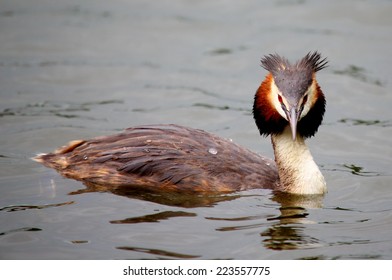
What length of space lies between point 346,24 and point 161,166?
7.38 meters

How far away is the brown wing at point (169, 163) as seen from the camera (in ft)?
30.8

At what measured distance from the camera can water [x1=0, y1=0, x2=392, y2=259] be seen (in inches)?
335

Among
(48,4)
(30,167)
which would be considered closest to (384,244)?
(30,167)

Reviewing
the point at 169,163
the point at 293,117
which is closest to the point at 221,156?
the point at 169,163

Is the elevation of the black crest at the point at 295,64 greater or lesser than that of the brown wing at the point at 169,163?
greater

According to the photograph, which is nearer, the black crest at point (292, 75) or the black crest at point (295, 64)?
the black crest at point (292, 75)

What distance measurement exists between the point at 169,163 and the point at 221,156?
22.0 inches

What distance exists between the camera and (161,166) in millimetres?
9406

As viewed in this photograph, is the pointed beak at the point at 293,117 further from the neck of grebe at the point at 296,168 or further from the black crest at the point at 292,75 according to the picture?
the neck of grebe at the point at 296,168

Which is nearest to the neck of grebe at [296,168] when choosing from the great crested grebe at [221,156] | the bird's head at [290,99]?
the great crested grebe at [221,156]

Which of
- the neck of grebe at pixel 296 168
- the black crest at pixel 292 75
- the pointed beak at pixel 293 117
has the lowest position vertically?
the neck of grebe at pixel 296 168

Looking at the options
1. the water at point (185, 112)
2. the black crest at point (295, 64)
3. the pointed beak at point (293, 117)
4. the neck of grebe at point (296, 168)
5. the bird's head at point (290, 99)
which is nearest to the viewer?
the water at point (185, 112)

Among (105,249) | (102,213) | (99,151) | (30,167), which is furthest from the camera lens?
(30,167)

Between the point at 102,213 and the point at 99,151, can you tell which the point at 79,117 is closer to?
the point at 99,151
